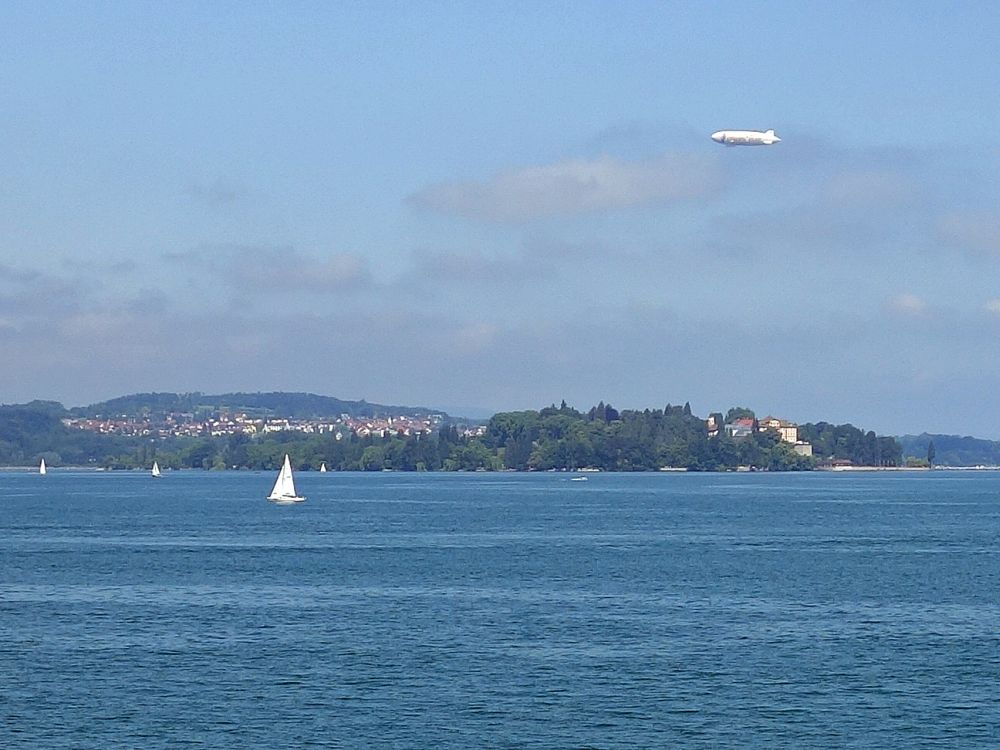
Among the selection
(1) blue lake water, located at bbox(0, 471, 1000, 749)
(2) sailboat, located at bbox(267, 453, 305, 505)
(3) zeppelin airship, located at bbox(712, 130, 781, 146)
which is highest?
(3) zeppelin airship, located at bbox(712, 130, 781, 146)

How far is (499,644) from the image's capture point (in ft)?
202

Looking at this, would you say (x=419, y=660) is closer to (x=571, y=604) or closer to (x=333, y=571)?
(x=571, y=604)

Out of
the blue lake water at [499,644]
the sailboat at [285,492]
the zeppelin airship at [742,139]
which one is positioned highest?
the zeppelin airship at [742,139]

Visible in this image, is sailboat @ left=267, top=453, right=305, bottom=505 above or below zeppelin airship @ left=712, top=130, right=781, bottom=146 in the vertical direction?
below

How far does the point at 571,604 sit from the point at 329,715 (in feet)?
89.8

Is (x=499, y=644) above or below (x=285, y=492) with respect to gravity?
below

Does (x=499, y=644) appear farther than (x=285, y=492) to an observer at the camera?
No

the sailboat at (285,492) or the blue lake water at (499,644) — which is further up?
the sailboat at (285,492)

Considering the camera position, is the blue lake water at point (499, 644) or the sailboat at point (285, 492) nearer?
the blue lake water at point (499, 644)

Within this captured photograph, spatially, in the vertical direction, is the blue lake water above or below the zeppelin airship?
below

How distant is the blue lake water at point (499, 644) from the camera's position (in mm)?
47344

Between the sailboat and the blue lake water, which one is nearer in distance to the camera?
the blue lake water

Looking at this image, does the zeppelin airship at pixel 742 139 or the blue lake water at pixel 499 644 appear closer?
the blue lake water at pixel 499 644

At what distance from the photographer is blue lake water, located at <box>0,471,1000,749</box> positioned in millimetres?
47344
